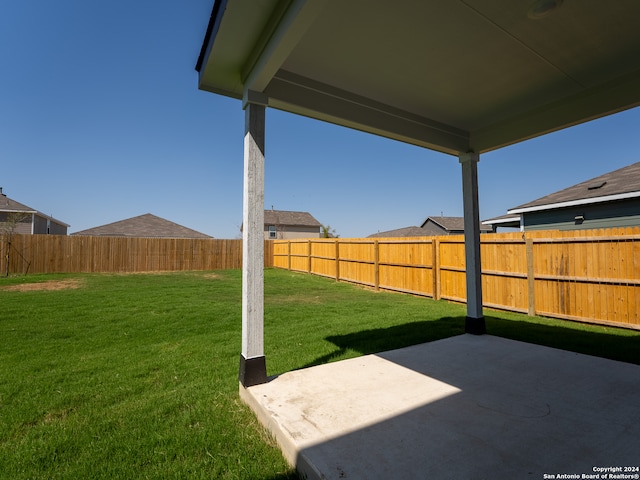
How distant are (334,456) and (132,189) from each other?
24.2 metres

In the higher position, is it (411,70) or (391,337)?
(411,70)

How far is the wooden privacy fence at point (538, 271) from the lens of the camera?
4895 mm

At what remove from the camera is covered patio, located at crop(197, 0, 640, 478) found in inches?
79.4

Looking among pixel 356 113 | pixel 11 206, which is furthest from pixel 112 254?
pixel 356 113

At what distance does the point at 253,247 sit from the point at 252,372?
43.4 inches

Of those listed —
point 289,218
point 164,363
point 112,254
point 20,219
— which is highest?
point 289,218

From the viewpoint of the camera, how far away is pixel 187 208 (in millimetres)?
25531

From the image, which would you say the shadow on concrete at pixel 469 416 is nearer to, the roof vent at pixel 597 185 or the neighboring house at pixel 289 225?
the roof vent at pixel 597 185

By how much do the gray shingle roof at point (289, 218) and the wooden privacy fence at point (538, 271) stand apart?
2106 cm

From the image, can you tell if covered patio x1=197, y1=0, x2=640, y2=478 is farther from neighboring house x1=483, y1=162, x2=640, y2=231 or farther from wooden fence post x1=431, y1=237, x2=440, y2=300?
neighboring house x1=483, y1=162, x2=640, y2=231

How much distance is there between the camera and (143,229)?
983 inches

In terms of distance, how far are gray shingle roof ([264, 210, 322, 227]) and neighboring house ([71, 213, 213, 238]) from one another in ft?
22.6

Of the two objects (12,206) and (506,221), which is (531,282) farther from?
(12,206)

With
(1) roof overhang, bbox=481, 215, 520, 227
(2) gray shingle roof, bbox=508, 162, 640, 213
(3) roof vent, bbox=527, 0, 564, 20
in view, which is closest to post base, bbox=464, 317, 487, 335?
(3) roof vent, bbox=527, 0, 564, 20
